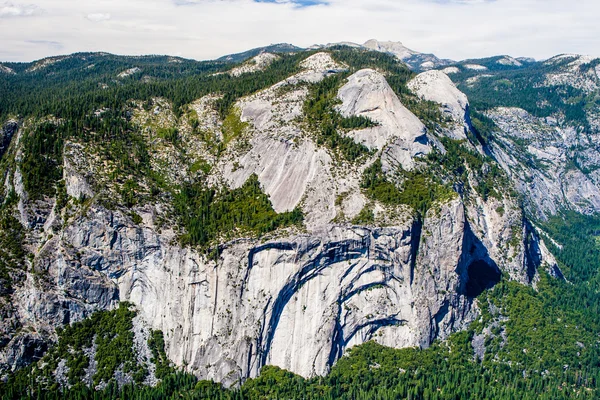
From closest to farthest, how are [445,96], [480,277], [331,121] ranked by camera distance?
[480,277]
[331,121]
[445,96]

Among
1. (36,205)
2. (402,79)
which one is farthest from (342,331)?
(402,79)

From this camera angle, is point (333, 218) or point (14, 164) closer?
point (333, 218)

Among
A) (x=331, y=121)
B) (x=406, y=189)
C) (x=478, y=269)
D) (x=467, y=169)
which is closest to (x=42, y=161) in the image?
(x=331, y=121)

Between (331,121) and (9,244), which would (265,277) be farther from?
(9,244)

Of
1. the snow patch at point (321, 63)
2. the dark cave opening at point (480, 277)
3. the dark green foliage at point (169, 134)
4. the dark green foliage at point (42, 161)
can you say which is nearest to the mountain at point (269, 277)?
the dark green foliage at point (42, 161)

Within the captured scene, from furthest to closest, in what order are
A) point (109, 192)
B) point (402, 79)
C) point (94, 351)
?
point (402, 79), point (109, 192), point (94, 351)

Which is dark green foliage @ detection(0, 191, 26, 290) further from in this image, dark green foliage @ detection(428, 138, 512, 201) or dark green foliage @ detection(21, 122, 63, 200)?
dark green foliage @ detection(428, 138, 512, 201)

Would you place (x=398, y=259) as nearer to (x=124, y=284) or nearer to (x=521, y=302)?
(x=521, y=302)

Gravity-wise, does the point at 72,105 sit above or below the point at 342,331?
above

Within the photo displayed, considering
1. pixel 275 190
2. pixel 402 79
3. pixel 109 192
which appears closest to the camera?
pixel 109 192
